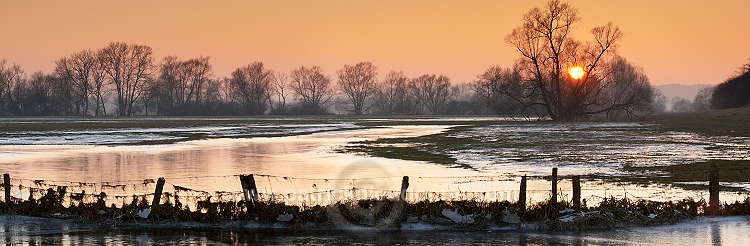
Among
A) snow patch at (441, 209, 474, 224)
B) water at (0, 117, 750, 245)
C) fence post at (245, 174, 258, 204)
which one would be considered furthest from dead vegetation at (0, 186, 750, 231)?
water at (0, 117, 750, 245)

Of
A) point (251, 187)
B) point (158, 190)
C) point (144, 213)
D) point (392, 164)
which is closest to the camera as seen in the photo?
point (251, 187)

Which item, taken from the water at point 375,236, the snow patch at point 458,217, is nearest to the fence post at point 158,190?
the water at point 375,236

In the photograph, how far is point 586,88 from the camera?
111312mm

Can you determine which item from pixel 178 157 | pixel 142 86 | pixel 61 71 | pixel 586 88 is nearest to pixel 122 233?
pixel 178 157

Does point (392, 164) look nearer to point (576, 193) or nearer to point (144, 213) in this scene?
point (576, 193)

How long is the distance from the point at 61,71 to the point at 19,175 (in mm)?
174418

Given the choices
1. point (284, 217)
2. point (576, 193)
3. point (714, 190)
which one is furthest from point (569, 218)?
point (284, 217)

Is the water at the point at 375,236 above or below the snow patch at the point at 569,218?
below

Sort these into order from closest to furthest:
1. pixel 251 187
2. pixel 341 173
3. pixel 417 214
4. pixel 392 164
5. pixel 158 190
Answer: pixel 417 214 → pixel 251 187 → pixel 158 190 → pixel 341 173 → pixel 392 164

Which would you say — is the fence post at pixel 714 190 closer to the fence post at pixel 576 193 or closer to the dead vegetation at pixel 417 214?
the dead vegetation at pixel 417 214

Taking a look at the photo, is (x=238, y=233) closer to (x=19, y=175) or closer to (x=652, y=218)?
(x=652, y=218)

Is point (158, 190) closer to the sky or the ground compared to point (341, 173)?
closer to the sky

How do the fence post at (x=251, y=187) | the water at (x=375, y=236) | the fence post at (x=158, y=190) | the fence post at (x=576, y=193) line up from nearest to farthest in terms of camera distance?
1. the water at (x=375, y=236)
2. the fence post at (x=576, y=193)
3. the fence post at (x=251, y=187)
4. the fence post at (x=158, y=190)

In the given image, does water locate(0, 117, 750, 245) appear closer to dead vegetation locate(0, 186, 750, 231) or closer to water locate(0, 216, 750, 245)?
water locate(0, 216, 750, 245)
